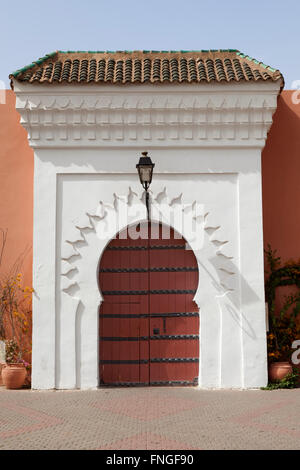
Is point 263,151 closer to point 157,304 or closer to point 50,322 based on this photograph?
point 157,304

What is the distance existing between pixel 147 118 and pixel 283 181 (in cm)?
307

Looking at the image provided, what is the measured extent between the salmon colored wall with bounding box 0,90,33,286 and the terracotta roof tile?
50.0 inches

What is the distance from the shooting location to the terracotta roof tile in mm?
8648

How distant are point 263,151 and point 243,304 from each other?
320 cm

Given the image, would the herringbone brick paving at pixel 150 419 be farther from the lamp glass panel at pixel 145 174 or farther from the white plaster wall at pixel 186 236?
the lamp glass panel at pixel 145 174

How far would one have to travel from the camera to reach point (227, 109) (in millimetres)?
8688

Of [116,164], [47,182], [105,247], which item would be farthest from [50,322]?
[116,164]

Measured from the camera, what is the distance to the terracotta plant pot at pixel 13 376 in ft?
28.8

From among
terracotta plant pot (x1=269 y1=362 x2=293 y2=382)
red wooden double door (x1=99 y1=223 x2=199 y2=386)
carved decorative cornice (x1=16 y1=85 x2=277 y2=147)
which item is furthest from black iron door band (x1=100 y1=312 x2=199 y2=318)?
carved decorative cornice (x1=16 y1=85 x2=277 y2=147)

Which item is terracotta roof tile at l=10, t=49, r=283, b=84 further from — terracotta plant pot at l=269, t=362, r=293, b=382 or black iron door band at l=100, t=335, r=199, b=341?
terracotta plant pot at l=269, t=362, r=293, b=382

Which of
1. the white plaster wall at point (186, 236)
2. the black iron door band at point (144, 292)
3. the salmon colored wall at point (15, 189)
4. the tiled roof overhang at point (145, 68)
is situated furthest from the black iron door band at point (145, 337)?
the tiled roof overhang at point (145, 68)

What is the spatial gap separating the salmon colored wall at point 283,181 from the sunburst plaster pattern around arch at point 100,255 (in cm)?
148
